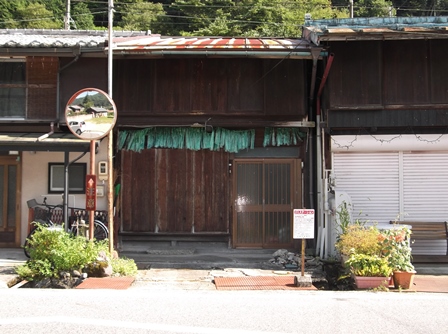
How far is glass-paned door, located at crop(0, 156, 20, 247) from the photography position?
43.7 ft

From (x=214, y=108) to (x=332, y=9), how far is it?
30582 mm

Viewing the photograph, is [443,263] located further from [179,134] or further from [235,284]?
[179,134]

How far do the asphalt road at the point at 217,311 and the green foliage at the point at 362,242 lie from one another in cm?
102

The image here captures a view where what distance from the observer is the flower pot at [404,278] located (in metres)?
9.43

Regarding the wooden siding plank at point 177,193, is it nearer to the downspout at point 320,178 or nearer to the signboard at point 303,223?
the downspout at point 320,178

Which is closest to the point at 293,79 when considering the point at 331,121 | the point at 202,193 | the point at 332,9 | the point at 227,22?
the point at 331,121

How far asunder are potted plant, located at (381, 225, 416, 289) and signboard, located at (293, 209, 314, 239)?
1.50 m

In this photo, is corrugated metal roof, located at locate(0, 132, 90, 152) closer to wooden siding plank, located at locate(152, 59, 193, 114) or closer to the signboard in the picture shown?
wooden siding plank, located at locate(152, 59, 193, 114)

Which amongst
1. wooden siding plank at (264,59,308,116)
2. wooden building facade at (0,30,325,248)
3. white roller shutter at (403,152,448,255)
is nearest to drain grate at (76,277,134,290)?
wooden building facade at (0,30,325,248)

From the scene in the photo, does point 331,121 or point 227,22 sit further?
point 227,22

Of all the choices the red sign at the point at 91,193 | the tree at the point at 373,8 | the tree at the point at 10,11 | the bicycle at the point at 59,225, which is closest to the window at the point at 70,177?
the bicycle at the point at 59,225

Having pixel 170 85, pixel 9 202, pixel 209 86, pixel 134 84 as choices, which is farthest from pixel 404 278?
pixel 9 202

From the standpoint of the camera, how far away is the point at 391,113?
12.4 m

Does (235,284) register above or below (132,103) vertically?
below
